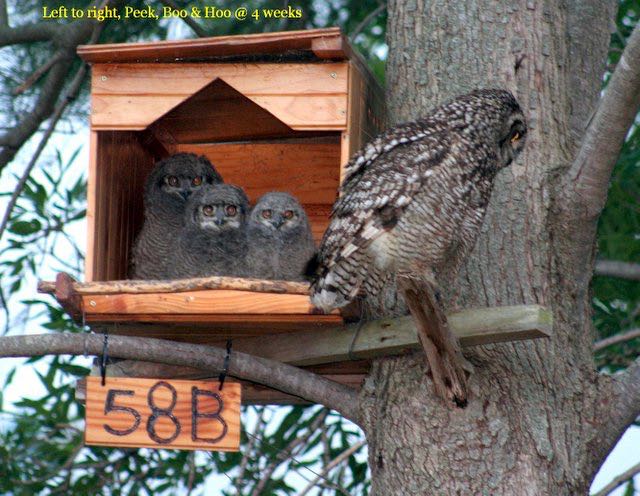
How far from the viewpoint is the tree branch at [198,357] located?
3.21 meters

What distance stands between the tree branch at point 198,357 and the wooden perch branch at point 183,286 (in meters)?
0.14

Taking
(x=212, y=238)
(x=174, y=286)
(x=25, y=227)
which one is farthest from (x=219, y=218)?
(x=25, y=227)

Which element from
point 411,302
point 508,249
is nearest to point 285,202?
point 508,249

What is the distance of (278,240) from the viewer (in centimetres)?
405

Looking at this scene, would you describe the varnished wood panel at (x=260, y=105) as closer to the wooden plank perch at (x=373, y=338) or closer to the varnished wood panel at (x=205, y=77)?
the varnished wood panel at (x=205, y=77)

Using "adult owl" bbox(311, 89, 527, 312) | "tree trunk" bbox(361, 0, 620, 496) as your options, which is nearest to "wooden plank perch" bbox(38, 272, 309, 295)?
"adult owl" bbox(311, 89, 527, 312)

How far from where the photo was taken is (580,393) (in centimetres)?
Answer: 344

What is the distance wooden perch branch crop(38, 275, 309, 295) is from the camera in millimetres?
3260

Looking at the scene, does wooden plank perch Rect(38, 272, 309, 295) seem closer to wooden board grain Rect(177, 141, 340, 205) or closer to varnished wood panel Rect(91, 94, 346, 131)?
varnished wood panel Rect(91, 94, 346, 131)

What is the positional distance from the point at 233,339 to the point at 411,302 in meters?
1.01

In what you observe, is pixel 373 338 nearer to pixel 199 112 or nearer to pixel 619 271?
pixel 199 112

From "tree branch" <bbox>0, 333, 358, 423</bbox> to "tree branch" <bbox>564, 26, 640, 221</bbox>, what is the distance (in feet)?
2.98

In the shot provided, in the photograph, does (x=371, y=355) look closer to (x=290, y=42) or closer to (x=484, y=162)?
(x=484, y=162)

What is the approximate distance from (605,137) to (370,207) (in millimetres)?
681
